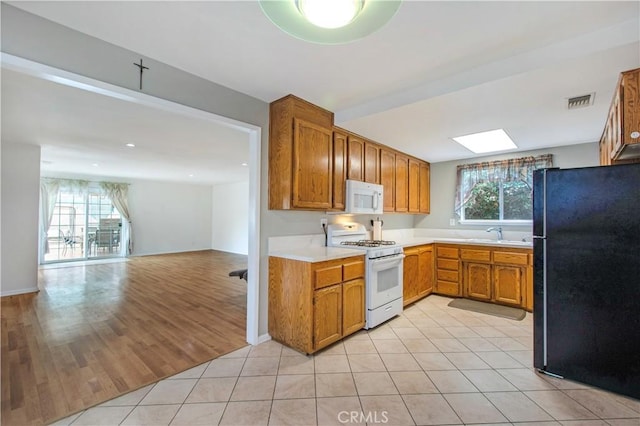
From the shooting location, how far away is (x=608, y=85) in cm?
212

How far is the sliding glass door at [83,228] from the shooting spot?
717cm

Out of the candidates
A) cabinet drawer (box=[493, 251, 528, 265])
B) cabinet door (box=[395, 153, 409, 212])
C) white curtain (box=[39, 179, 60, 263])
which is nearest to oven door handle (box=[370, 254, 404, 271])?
cabinet door (box=[395, 153, 409, 212])

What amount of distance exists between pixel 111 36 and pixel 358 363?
301 centimetres

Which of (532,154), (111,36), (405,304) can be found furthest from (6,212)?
(532,154)

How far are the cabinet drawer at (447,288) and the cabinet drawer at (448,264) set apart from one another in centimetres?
23

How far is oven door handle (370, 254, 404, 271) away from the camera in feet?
9.70

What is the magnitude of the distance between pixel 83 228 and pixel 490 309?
957 centimetres

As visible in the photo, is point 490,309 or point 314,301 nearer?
point 314,301

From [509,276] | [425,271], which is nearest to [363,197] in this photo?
[425,271]

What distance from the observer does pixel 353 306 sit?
2.82 metres

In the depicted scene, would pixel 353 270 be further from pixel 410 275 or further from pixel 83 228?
pixel 83 228

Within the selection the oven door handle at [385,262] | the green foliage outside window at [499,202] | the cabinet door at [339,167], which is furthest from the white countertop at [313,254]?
the green foliage outside window at [499,202]

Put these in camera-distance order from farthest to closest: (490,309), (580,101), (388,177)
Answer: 1. (388,177)
2. (490,309)
3. (580,101)

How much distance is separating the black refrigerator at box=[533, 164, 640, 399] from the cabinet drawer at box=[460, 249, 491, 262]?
1820mm
